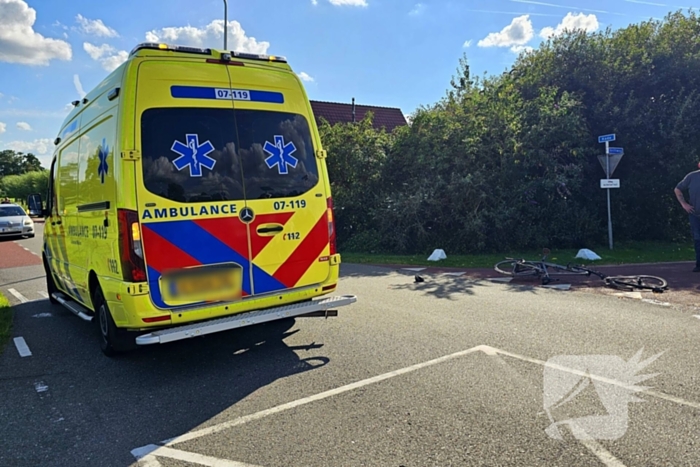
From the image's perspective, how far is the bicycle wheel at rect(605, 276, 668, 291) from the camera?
7.89 m

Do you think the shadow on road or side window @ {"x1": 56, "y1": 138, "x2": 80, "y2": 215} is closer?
the shadow on road

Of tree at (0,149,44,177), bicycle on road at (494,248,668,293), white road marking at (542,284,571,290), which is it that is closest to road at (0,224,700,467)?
bicycle on road at (494,248,668,293)

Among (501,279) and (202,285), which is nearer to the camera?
(202,285)

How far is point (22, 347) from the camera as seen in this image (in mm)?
6047

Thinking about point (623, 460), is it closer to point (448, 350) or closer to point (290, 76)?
point (448, 350)

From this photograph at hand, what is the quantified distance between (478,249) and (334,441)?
10761 mm

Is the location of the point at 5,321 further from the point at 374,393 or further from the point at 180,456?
the point at 374,393

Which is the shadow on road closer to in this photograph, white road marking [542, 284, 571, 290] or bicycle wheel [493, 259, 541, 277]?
white road marking [542, 284, 571, 290]

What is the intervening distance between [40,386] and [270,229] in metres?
2.55

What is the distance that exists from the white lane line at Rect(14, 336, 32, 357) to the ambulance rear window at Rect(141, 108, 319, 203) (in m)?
2.89

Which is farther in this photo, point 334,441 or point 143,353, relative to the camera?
point 143,353

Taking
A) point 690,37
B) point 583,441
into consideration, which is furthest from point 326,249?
point 690,37

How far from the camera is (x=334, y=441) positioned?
3402 millimetres

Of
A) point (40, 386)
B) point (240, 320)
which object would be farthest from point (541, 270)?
point (40, 386)
